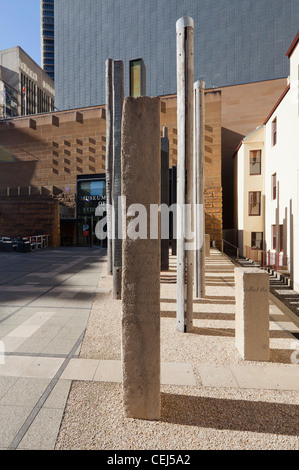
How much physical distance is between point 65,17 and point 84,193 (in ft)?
171

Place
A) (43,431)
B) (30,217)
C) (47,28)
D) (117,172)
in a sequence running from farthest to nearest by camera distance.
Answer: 1. (47,28)
2. (30,217)
3. (117,172)
4. (43,431)

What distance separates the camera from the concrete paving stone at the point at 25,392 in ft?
11.5

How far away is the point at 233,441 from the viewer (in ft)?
9.37

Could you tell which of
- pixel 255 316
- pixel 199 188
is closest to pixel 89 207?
pixel 199 188

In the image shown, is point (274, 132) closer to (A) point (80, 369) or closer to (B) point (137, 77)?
Result: (B) point (137, 77)

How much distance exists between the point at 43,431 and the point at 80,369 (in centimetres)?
139

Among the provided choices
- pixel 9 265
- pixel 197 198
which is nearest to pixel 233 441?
pixel 197 198

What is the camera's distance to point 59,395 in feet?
12.0

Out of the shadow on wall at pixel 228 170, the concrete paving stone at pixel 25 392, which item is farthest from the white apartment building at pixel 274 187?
the concrete paving stone at pixel 25 392

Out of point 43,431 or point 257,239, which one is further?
point 257,239

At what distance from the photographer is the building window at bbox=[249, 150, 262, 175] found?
23.1 metres

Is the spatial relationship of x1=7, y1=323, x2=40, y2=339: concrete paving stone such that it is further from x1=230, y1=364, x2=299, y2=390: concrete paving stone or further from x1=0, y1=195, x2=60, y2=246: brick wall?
x1=0, y1=195, x2=60, y2=246: brick wall

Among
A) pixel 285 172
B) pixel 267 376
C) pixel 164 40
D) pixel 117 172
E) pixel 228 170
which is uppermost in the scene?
pixel 164 40

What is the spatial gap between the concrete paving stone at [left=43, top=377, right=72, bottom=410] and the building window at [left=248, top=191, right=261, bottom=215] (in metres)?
22.7
